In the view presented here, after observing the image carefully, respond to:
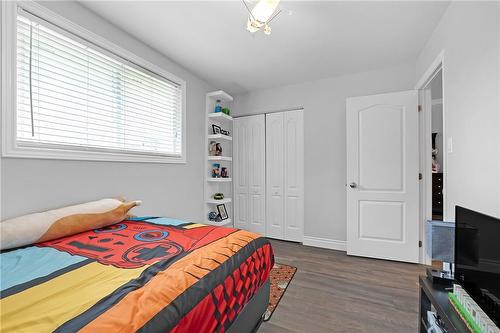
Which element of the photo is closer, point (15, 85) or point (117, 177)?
point (15, 85)

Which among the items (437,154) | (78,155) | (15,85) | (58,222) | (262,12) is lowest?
(58,222)

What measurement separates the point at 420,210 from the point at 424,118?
3.66ft

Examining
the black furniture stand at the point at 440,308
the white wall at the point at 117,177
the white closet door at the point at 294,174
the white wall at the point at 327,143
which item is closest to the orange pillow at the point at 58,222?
the white wall at the point at 117,177

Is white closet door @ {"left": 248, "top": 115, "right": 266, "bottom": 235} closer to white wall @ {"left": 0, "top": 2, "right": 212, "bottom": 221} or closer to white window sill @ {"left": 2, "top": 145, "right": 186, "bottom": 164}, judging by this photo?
white wall @ {"left": 0, "top": 2, "right": 212, "bottom": 221}

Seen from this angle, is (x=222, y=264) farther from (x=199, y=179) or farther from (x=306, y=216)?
(x=306, y=216)

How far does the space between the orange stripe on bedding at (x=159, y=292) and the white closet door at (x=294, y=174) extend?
2362 mm

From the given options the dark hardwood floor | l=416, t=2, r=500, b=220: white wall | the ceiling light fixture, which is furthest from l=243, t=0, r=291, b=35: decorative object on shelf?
the dark hardwood floor

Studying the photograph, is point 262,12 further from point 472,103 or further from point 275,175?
point 275,175

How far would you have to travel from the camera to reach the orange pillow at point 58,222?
4.05ft

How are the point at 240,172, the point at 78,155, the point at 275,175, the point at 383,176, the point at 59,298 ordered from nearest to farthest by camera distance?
the point at 59,298
the point at 78,155
the point at 383,176
the point at 275,175
the point at 240,172

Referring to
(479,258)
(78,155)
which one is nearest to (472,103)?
(479,258)

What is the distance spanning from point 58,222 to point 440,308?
2.13 meters

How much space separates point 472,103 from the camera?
141 centimetres

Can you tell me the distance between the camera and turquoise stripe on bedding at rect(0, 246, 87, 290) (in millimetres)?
893
